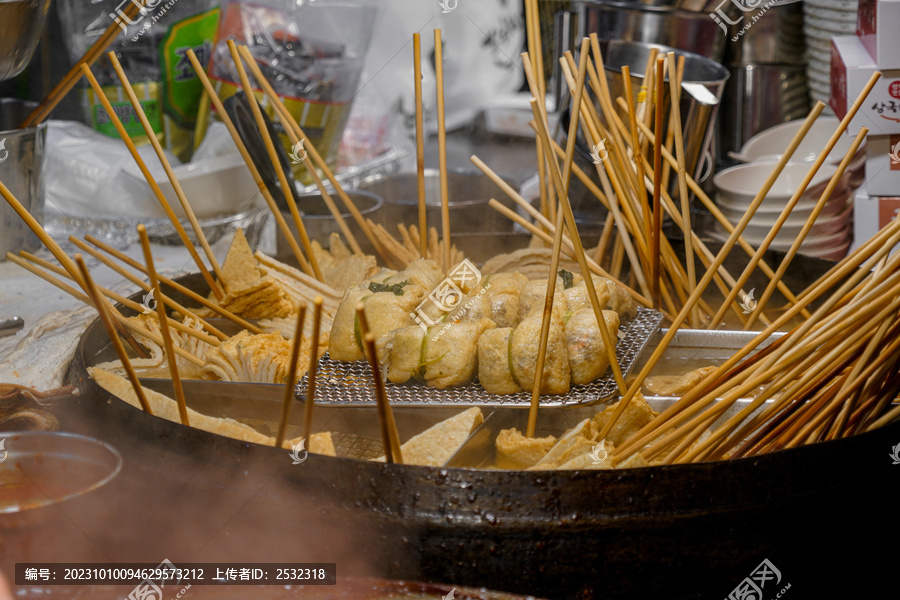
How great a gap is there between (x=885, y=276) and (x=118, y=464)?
133 cm

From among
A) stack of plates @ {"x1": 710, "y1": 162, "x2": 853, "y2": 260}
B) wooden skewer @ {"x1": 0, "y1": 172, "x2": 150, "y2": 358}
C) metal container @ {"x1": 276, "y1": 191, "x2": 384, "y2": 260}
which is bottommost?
stack of plates @ {"x1": 710, "y1": 162, "x2": 853, "y2": 260}

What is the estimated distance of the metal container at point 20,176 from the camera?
7.97 feet

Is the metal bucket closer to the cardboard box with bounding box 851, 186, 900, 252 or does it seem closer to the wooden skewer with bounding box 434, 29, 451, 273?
the cardboard box with bounding box 851, 186, 900, 252

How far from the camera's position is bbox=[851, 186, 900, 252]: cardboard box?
8.57ft

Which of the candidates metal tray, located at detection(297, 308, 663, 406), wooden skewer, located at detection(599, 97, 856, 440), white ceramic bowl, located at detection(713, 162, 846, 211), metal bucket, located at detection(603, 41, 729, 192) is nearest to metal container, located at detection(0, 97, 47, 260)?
metal tray, located at detection(297, 308, 663, 406)

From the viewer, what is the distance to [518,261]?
2232 mm

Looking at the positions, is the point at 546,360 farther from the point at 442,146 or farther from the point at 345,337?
the point at 442,146

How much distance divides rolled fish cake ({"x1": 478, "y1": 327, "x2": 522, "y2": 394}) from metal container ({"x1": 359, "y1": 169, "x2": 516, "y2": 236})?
0.95 meters

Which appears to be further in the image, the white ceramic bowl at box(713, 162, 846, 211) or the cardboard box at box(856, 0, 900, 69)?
the white ceramic bowl at box(713, 162, 846, 211)

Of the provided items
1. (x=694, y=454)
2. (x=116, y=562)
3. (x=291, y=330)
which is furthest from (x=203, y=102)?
(x=694, y=454)

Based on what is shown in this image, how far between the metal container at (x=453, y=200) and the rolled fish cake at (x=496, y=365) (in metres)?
0.95

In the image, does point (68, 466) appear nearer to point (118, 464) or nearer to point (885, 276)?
point (118, 464)

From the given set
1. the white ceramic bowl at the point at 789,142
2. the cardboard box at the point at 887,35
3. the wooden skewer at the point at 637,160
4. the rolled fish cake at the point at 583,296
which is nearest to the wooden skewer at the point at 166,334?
the rolled fish cake at the point at 583,296

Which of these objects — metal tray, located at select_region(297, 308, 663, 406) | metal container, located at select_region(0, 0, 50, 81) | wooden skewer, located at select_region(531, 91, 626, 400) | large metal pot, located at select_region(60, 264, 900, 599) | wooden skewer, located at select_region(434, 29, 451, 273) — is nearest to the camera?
large metal pot, located at select_region(60, 264, 900, 599)
